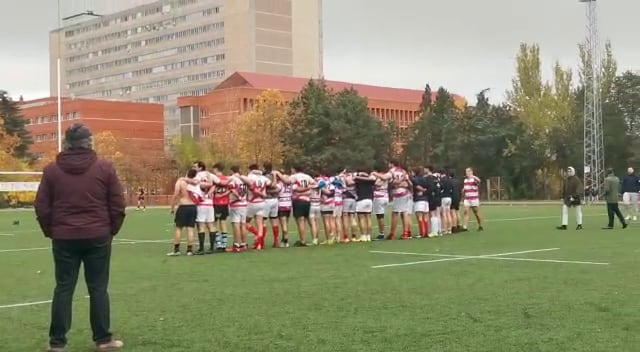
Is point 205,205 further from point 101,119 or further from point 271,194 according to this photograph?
point 101,119

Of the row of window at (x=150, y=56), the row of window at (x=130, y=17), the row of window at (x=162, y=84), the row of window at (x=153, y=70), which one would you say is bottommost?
the row of window at (x=162, y=84)

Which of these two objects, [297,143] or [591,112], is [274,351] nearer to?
[591,112]

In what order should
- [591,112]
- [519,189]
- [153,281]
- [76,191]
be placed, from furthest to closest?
[519,189], [591,112], [153,281], [76,191]

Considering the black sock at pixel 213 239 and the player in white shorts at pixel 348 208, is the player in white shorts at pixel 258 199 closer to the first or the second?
the black sock at pixel 213 239

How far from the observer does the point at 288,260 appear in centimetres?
1661

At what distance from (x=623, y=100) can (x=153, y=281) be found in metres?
67.7

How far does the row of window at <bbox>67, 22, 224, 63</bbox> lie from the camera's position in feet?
481

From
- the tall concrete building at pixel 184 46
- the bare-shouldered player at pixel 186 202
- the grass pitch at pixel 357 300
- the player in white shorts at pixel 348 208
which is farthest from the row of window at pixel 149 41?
the grass pitch at pixel 357 300

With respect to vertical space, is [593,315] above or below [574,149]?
below

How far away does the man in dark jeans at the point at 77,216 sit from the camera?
737 centimetres

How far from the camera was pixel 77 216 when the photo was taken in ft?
24.1

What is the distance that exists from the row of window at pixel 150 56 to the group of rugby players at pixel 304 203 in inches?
4905

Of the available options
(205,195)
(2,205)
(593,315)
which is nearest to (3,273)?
(205,195)

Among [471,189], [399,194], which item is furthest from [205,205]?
[471,189]
